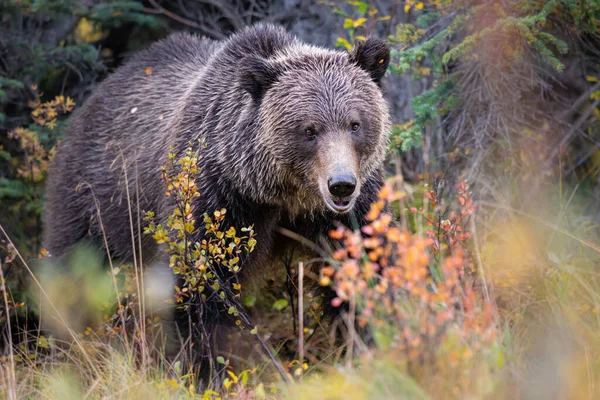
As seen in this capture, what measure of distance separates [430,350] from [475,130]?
3748 mm

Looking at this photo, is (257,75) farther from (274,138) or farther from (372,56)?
(372,56)

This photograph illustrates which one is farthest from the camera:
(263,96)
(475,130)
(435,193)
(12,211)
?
(12,211)

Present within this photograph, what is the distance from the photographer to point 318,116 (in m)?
4.94

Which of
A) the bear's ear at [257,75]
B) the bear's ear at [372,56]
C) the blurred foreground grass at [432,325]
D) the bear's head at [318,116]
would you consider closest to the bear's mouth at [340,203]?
→ the bear's head at [318,116]

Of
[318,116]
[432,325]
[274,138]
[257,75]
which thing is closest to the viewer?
[432,325]

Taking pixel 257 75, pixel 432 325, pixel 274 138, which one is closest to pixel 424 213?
pixel 274 138

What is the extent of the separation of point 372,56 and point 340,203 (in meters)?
1.20

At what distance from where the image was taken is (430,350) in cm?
Answer: 292

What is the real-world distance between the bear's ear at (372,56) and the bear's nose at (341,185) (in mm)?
1118

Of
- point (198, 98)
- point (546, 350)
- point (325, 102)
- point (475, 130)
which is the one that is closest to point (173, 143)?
point (198, 98)

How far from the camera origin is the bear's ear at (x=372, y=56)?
523 centimetres

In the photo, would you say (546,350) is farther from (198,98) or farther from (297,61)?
(198,98)

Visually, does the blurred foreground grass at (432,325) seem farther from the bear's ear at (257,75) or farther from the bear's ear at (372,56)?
the bear's ear at (257,75)

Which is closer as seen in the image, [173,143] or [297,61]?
[297,61]
